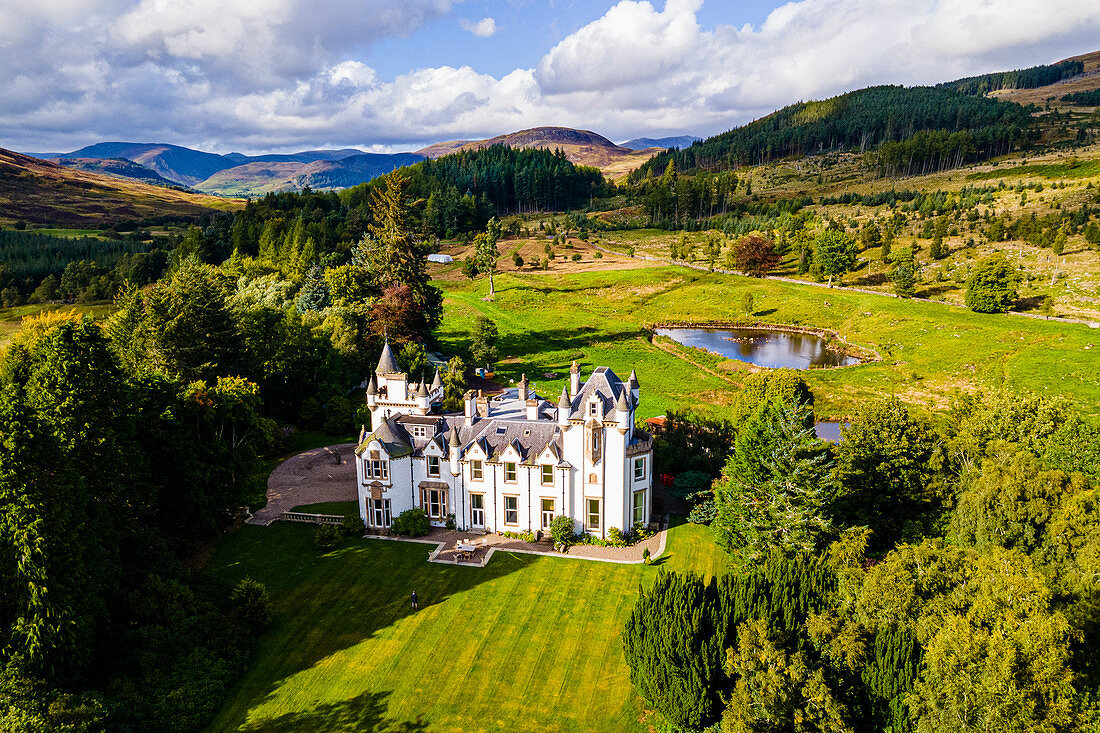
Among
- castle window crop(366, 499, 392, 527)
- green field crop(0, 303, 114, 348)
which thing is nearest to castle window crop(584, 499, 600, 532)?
→ castle window crop(366, 499, 392, 527)

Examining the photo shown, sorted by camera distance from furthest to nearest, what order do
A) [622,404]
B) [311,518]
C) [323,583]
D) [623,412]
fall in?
[311,518], [623,412], [622,404], [323,583]

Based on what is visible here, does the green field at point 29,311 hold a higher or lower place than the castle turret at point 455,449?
higher

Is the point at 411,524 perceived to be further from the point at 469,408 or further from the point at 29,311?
the point at 29,311

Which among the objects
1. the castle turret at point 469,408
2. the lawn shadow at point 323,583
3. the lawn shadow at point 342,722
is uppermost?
the castle turret at point 469,408

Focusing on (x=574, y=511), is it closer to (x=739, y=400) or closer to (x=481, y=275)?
(x=739, y=400)

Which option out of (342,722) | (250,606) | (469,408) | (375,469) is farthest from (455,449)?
(342,722)

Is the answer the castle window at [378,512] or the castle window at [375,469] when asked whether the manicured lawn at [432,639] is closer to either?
the castle window at [378,512]

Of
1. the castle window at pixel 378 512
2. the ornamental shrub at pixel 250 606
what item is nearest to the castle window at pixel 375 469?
the castle window at pixel 378 512

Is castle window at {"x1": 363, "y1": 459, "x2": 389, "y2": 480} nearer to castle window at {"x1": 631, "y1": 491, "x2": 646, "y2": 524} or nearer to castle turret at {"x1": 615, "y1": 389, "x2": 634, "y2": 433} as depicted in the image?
castle turret at {"x1": 615, "y1": 389, "x2": 634, "y2": 433}
